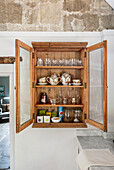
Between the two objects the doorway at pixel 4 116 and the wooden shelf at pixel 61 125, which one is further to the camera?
the doorway at pixel 4 116

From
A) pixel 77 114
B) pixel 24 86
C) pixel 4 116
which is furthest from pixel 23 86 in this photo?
pixel 4 116

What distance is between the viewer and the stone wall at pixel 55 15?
2.26 m

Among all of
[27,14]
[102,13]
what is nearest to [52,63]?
[27,14]

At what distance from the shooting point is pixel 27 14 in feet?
7.44

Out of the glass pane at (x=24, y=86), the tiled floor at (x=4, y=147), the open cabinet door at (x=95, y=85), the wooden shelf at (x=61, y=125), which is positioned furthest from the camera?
the tiled floor at (x=4, y=147)

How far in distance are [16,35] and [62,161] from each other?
6.35 feet

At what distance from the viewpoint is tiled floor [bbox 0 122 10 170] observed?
→ 2805mm

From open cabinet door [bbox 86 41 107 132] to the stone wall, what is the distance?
56cm

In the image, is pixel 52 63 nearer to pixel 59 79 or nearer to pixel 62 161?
pixel 59 79

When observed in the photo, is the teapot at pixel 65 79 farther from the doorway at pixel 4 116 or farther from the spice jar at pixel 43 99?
the doorway at pixel 4 116

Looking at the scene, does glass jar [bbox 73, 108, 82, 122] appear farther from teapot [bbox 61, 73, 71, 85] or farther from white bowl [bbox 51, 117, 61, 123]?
teapot [bbox 61, 73, 71, 85]

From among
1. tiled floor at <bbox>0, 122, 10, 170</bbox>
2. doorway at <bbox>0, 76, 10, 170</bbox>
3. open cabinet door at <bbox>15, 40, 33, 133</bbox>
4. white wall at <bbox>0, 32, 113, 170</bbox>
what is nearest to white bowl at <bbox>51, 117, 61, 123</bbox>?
white wall at <bbox>0, 32, 113, 170</bbox>

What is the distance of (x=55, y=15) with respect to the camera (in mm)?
2271

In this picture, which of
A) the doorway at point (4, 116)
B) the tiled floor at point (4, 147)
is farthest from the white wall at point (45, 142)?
the doorway at point (4, 116)
